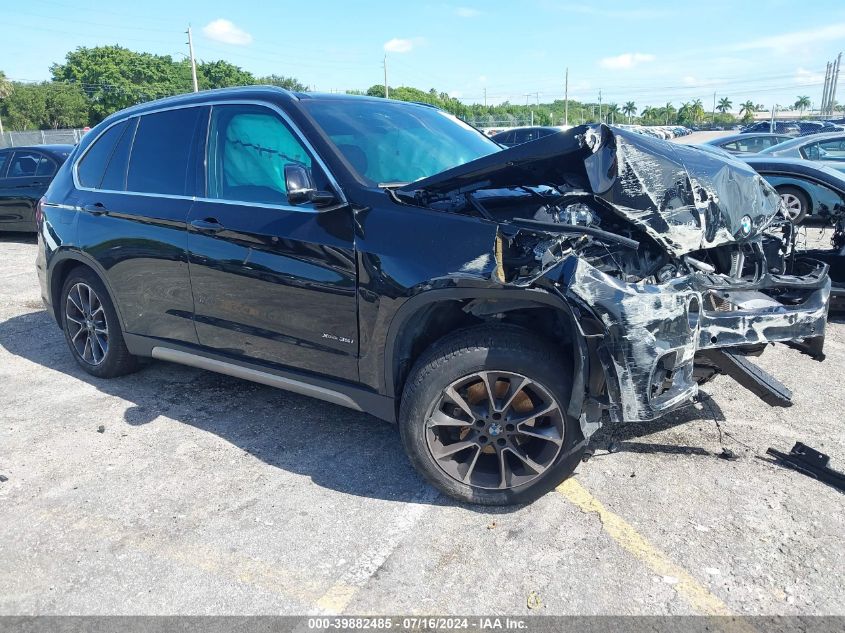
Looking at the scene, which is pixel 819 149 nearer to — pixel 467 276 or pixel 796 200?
pixel 796 200

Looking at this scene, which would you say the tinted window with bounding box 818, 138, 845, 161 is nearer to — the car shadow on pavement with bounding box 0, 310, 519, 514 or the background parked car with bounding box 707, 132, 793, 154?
the background parked car with bounding box 707, 132, 793, 154

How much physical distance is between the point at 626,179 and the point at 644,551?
1.66 m

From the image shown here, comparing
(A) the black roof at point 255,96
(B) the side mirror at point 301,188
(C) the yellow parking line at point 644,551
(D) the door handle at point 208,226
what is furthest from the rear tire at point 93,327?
(C) the yellow parking line at point 644,551

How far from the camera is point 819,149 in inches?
464

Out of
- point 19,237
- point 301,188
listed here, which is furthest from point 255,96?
point 19,237

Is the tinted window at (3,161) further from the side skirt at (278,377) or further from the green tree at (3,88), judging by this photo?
the green tree at (3,88)

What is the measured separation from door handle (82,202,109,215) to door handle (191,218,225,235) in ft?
3.46

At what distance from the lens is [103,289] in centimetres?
467

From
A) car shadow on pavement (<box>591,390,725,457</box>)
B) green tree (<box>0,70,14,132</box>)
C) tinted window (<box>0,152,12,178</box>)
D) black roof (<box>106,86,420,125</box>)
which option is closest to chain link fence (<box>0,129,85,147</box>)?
green tree (<box>0,70,14,132</box>)

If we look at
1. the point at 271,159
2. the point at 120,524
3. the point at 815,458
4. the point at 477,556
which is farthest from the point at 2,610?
the point at 815,458

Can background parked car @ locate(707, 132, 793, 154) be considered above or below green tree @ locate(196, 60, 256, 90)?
below

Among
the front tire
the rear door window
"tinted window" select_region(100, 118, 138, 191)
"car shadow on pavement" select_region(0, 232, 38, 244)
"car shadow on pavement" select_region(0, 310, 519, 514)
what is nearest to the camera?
the front tire

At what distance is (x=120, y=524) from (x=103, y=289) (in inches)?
82.8

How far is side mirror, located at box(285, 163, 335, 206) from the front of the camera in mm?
3166
